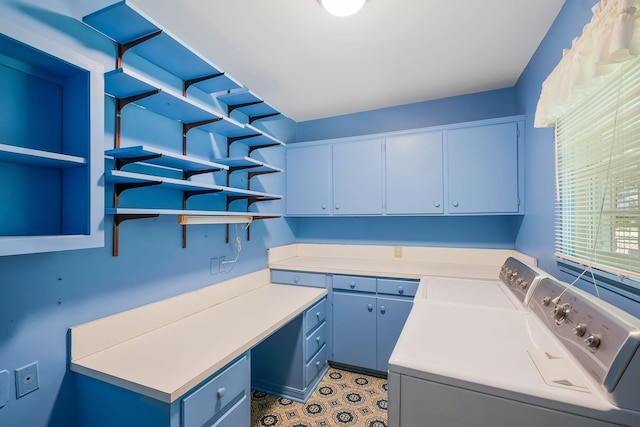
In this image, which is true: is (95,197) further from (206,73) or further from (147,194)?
(206,73)

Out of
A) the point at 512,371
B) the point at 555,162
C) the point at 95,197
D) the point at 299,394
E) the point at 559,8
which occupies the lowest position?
the point at 299,394

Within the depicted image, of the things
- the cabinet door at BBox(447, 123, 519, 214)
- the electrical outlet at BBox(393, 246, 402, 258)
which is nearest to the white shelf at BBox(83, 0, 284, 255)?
the electrical outlet at BBox(393, 246, 402, 258)

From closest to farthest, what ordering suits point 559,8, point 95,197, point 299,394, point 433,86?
point 95,197, point 559,8, point 299,394, point 433,86

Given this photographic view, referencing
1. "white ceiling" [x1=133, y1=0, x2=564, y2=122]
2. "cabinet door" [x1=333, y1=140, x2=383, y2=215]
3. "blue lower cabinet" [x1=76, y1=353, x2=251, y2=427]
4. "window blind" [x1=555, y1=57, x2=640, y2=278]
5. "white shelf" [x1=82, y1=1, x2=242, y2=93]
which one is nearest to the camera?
"window blind" [x1=555, y1=57, x2=640, y2=278]

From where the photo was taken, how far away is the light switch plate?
3.41 feet

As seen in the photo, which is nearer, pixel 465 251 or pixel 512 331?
pixel 512 331

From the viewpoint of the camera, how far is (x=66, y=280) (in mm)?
1217

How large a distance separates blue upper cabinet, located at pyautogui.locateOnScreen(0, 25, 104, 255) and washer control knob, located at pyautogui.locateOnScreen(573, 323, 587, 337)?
1.73m

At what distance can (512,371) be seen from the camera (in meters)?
0.86

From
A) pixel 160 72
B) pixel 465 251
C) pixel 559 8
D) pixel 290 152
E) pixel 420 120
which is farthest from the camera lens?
pixel 290 152

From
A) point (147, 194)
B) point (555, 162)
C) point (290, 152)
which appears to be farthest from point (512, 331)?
point (290, 152)

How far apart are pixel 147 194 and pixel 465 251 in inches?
99.8

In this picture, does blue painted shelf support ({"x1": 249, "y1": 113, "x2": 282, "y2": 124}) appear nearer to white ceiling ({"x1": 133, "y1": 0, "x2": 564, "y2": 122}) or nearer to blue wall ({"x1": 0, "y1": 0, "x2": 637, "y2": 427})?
white ceiling ({"x1": 133, "y1": 0, "x2": 564, "y2": 122})

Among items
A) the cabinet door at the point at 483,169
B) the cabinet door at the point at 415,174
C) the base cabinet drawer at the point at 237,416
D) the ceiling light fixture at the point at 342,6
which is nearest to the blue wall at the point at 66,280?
the base cabinet drawer at the point at 237,416
